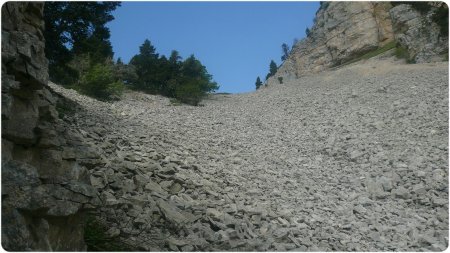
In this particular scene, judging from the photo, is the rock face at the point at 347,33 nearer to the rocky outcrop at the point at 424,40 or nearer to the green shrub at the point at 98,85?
the rocky outcrop at the point at 424,40

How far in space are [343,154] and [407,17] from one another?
143ft

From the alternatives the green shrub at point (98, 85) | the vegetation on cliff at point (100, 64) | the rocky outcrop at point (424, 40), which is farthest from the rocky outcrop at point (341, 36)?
the green shrub at point (98, 85)

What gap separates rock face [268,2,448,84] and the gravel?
98.7 ft

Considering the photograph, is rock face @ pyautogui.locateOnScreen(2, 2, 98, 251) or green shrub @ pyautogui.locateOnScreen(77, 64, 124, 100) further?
green shrub @ pyautogui.locateOnScreen(77, 64, 124, 100)

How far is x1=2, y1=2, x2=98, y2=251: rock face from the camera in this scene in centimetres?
598

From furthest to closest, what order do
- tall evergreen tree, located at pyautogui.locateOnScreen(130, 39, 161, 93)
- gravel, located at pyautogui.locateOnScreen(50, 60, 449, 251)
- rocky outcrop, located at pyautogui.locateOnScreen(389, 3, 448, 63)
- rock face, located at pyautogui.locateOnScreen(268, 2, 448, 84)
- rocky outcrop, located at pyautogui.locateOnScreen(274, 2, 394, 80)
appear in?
1. rocky outcrop, located at pyautogui.locateOnScreen(274, 2, 394, 80)
2. rock face, located at pyautogui.locateOnScreen(268, 2, 448, 84)
3. tall evergreen tree, located at pyautogui.locateOnScreen(130, 39, 161, 93)
4. rocky outcrop, located at pyautogui.locateOnScreen(389, 3, 448, 63)
5. gravel, located at pyautogui.locateOnScreen(50, 60, 449, 251)

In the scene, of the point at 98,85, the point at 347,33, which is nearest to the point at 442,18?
the point at 347,33

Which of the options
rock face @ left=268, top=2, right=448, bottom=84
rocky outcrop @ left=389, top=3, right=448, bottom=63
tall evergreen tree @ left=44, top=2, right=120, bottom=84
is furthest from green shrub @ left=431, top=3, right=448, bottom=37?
tall evergreen tree @ left=44, top=2, right=120, bottom=84

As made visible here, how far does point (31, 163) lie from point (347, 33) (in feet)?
205

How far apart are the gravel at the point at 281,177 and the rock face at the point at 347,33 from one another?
98.7 ft

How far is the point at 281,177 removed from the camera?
48.6 feet

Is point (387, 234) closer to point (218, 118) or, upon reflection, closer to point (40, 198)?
point (40, 198)

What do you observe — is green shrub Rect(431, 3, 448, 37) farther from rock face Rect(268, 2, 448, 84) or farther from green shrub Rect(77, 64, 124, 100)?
green shrub Rect(77, 64, 124, 100)

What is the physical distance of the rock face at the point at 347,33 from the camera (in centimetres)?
5461
